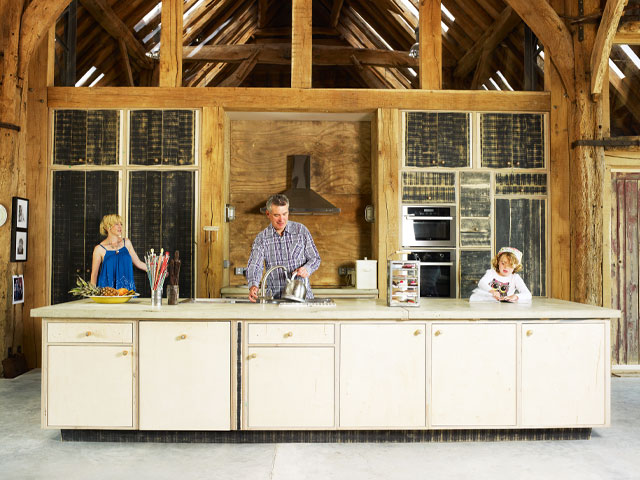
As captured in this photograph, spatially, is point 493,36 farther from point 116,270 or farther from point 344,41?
point 344,41

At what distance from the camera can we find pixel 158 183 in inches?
229

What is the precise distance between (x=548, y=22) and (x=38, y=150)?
18.5ft

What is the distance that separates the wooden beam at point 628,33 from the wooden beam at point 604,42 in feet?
0.75

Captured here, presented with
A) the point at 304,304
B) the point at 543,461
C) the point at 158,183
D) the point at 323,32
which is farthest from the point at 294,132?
the point at 323,32

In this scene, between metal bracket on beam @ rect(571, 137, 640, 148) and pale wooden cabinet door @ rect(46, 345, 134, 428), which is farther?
metal bracket on beam @ rect(571, 137, 640, 148)

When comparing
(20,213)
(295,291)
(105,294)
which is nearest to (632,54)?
(295,291)

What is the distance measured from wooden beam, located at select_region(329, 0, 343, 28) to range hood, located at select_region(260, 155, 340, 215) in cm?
478

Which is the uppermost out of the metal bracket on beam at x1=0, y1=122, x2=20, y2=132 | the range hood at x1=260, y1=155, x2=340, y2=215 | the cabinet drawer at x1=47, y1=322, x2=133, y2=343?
the metal bracket on beam at x1=0, y1=122, x2=20, y2=132

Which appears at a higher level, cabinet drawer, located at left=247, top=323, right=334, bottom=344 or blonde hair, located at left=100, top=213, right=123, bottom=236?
blonde hair, located at left=100, top=213, right=123, bottom=236

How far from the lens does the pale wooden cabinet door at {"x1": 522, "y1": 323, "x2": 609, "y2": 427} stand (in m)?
3.50

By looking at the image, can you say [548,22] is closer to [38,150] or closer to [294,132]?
[294,132]

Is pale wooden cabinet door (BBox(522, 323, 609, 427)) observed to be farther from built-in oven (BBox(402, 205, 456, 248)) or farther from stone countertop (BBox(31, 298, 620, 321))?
built-in oven (BBox(402, 205, 456, 248))

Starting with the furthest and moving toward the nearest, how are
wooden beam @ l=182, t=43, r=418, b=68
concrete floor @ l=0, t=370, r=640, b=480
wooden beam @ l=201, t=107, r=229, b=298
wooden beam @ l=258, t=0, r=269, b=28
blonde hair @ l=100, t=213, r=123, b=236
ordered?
wooden beam @ l=258, t=0, r=269, b=28 < wooden beam @ l=182, t=43, r=418, b=68 < wooden beam @ l=201, t=107, r=229, b=298 < blonde hair @ l=100, t=213, r=123, b=236 < concrete floor @ l=0, t=370, r=640, b=480

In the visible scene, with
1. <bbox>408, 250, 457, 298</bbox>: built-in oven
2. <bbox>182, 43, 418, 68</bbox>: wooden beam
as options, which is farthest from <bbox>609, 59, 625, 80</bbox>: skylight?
<bbox>182, 43, 418, 68</bbox>: wooden beam
